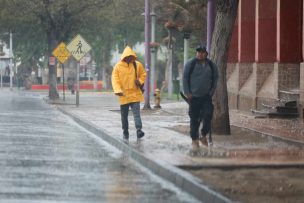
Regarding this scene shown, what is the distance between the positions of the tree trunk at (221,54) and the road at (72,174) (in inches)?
103

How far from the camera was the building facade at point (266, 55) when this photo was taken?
28734mm

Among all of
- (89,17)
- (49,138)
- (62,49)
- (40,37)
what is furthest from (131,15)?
(49,138)

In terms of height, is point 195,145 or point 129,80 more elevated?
point 129,80

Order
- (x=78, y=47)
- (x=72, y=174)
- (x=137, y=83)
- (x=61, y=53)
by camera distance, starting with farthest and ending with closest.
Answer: (x=61, y=53), (x=78, y=47), (x=137, y=83), (x=72, y=174)

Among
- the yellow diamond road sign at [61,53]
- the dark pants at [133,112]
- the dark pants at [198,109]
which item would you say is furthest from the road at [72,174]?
the yellow diamond road sign at [61,53]

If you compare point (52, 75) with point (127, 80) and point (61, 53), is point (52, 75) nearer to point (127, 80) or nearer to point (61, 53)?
point (61, 53)

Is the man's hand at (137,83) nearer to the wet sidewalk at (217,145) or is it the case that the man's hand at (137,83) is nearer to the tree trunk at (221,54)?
the wet sidewalk at (217,145)

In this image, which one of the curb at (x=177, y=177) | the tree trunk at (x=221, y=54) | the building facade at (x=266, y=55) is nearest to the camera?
the curb at (x=177, y=177)

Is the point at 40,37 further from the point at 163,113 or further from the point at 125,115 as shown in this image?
the point at 125,115

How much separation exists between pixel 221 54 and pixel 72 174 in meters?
7.44

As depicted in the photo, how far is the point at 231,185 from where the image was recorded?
11156 mm

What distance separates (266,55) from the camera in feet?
104

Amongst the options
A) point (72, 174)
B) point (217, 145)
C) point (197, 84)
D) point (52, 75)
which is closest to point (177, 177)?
point (72, 174)

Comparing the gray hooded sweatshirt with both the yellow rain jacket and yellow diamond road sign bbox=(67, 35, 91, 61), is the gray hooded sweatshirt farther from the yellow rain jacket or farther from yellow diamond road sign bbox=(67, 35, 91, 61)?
yellow diamond road sign bbox=(67, 35, 91, 61)
